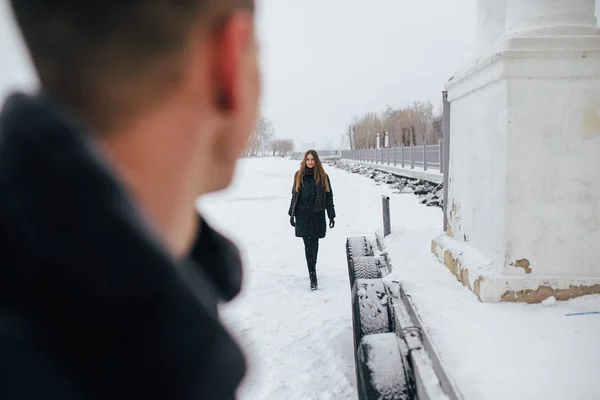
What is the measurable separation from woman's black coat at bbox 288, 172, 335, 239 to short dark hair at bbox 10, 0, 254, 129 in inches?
200

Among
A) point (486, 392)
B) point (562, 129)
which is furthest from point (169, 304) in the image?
point (562, 129)

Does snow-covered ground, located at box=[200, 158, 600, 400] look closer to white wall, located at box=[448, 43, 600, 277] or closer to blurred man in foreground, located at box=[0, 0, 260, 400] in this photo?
blurred man in foreground, located at box=[0, 0, 260, 400]

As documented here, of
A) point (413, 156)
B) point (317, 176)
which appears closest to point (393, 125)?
point (413, 156)

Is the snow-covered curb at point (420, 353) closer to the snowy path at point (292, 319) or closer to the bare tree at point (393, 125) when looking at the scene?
the snowy path at point (292, 319)

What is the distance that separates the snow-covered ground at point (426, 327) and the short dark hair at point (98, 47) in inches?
11.2

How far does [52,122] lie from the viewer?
0.49 metres

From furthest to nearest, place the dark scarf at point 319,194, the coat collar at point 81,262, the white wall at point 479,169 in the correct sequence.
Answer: the dark scarf at point 319,194, the white wall at point 479,169, the coat collar at point 81,262

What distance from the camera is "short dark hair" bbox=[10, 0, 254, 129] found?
0.53 meters

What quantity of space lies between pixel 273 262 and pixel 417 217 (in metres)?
2.94

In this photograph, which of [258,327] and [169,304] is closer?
[169,304]

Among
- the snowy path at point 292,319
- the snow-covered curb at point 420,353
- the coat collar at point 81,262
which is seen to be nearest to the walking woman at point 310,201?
the snowy path at point 292,319

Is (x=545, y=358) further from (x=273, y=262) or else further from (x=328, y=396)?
(x=273, y=262)

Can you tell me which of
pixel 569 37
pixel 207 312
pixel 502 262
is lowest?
pixel 502 262

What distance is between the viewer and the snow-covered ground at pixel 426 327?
1.85 meters
